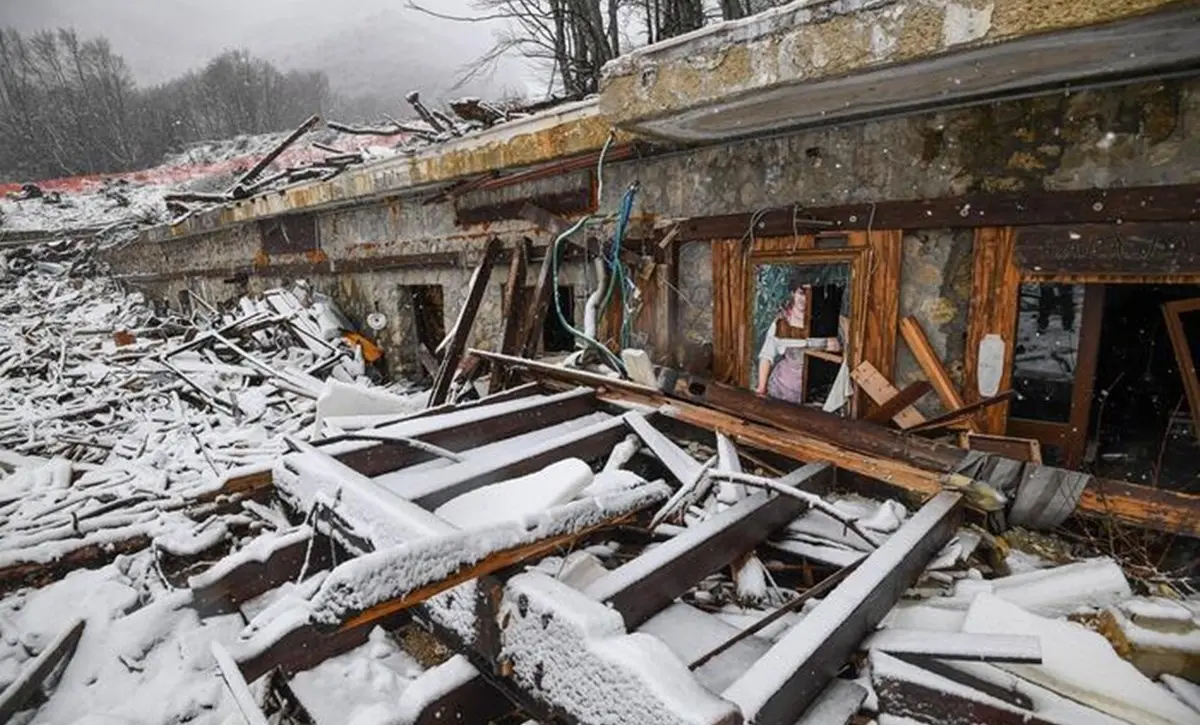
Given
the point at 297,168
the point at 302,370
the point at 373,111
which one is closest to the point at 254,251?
the point at 297,168

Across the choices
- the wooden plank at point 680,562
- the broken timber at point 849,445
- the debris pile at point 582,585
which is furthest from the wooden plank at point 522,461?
the wooden plank at point 680,562

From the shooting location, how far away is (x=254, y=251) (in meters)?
10.1

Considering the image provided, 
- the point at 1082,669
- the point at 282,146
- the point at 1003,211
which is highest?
the point at 282,146

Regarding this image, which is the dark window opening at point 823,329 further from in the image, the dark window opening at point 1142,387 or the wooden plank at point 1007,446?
the dark window opening at point 1142,387

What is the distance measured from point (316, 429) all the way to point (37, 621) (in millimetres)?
2204

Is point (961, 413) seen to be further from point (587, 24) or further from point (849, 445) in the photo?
point (587, 24)

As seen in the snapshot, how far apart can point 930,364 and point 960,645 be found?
6.39 feet

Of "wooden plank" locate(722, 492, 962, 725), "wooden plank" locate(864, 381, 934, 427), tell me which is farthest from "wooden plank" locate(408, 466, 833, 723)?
"wooden plank" locate(864, 381, 934, 427)

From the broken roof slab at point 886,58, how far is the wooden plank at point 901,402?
5.40 ft

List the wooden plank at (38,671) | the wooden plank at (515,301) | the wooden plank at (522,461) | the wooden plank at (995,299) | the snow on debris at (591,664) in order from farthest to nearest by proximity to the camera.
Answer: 1. the wooden plank at (515,301)
2. the wooden plank at (995,299)
3. the wooden plank at (522,461)
4. the wooden plank at (38,671)
5. the snow on debris at (591,664)

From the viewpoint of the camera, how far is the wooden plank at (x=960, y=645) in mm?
1733

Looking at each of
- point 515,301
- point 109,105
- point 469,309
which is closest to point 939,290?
point 515,301

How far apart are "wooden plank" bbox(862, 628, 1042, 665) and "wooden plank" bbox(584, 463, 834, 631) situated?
0.62 meters

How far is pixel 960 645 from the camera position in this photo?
1821mm
